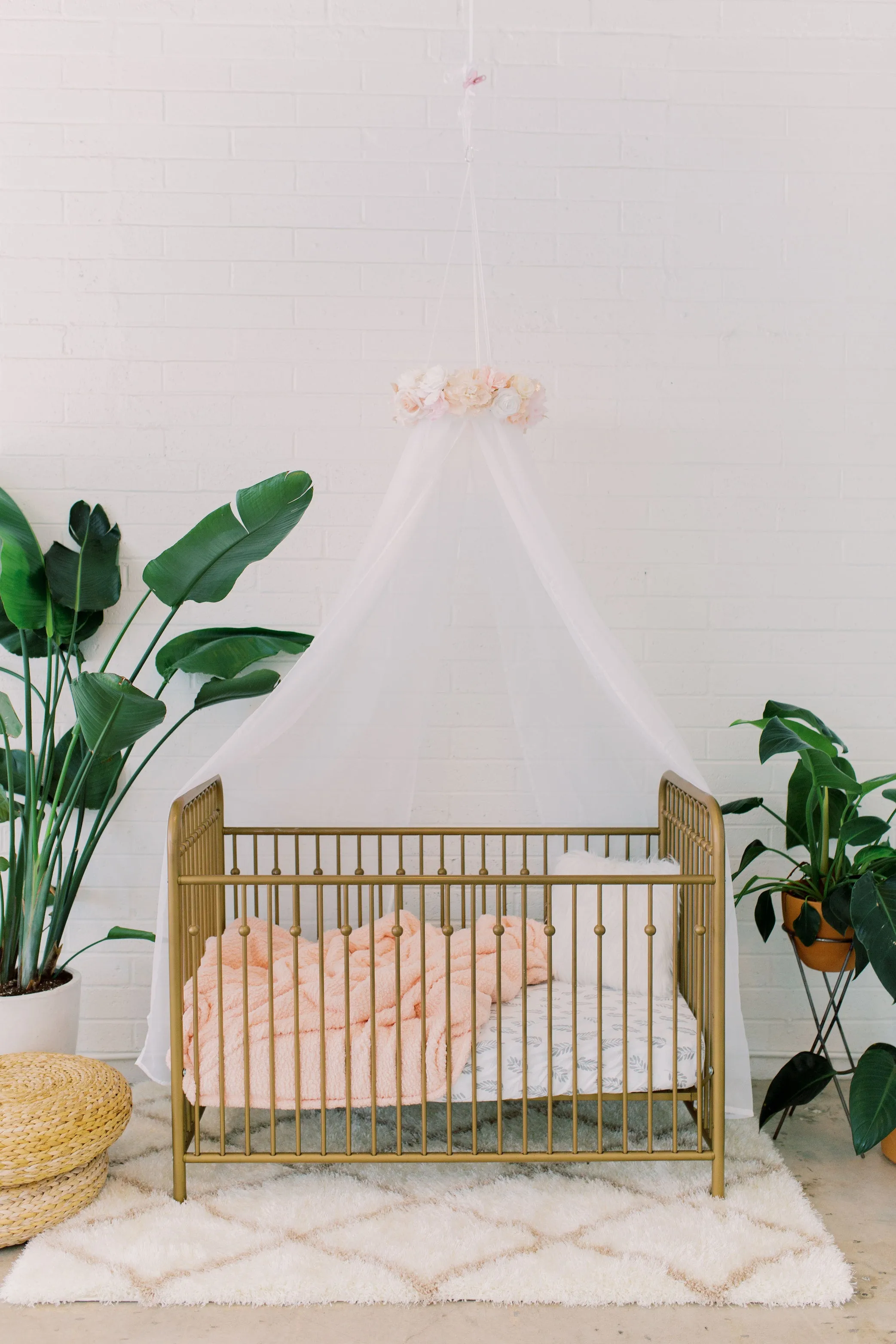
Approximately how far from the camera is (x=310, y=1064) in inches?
86.2

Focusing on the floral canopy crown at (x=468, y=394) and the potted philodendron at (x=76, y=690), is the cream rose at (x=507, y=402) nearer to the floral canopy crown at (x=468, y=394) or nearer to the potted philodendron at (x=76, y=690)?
the floral canopy crown at (x=468, y=394)

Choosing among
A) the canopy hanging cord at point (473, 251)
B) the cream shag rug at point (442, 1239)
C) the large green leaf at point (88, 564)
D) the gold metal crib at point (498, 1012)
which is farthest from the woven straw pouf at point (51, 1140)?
the canopy hanging cord at point (473, 251)

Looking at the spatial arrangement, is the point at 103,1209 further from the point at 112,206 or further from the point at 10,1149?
the point at 112,206

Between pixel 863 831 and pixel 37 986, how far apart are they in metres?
2.07

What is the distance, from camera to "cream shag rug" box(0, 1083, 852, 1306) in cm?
187

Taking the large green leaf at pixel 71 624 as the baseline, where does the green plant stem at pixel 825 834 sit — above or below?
below

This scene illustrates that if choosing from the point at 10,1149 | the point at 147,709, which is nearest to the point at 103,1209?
the point at 10,1149

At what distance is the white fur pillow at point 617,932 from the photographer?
2.43 m

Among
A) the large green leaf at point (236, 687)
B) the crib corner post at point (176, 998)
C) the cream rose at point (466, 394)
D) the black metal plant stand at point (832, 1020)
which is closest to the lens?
the crib corner post at point (176, 998)

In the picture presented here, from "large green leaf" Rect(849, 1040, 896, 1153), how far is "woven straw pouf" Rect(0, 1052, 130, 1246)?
5.22ft

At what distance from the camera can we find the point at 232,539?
7.63ft

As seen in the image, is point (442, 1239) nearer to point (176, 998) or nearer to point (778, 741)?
point (176, 998)

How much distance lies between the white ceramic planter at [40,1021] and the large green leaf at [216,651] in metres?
0.85

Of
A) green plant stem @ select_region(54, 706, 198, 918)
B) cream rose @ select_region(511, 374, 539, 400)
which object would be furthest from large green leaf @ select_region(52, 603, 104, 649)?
cream rose @ select_region(511, 374, 539, 400)
